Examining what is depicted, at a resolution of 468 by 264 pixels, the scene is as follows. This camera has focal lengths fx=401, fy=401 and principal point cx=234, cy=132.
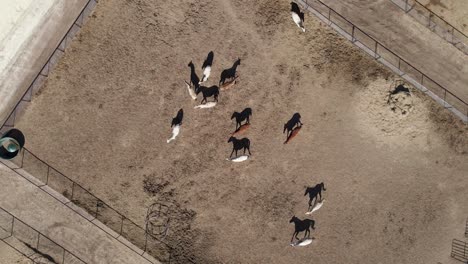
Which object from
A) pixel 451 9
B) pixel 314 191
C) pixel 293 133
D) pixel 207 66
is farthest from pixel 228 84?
pixel 451 9

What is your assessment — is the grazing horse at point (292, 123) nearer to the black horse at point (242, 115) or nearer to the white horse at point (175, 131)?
the black horse at point (242, 115)

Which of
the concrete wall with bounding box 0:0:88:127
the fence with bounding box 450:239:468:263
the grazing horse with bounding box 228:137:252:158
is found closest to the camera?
the concrete wall with bounding box 0:0:88:127

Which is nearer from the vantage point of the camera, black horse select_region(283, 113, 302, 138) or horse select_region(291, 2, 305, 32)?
horse select_region(291, 2, 305, 32)

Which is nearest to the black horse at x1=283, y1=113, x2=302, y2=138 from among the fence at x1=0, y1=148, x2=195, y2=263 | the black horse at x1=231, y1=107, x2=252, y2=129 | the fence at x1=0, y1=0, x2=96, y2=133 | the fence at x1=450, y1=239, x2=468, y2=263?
the black horse at x1=231, y1=107, x2=252, y2=129

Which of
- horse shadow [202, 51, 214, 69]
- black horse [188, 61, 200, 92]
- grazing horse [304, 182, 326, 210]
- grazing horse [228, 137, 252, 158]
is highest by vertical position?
horse shadow [202, 51, 214, 69]

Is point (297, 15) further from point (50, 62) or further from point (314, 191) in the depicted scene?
point (50, 62)

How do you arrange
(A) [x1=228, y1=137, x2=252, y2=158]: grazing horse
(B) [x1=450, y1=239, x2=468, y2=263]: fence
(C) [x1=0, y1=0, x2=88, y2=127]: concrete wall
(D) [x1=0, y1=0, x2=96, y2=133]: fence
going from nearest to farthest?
(C) [x1=0, y1=0, x2=88, y2=127]: concrete wall → (D) [x1=0, y1=0, x2=96, y2=133]: fence → (A) [x1=228, y1=137, x2=252, y2=158]: grazing horse → (B) [x1=450, y1=239, x2=468, y2=263]: fence

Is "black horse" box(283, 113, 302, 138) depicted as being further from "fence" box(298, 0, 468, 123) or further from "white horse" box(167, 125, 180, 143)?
"white horse" box(167, 125, 180, 143)

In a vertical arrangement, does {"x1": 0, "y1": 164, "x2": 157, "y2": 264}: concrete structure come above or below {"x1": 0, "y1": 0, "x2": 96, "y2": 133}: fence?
below
